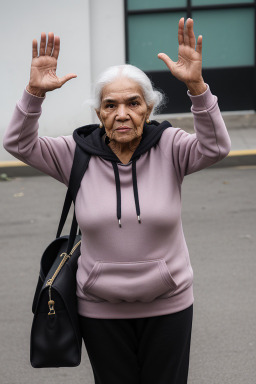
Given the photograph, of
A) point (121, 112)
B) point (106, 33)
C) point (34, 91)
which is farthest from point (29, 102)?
point (106, 33)

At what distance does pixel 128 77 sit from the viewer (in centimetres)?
291

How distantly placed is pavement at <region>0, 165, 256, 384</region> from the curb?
0.15m

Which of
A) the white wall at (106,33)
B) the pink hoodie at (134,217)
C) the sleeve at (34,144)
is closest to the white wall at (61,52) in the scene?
the white wall at (106,33)

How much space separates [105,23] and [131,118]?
30.8ft

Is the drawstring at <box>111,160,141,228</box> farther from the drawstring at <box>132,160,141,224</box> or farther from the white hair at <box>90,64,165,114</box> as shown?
the white hair at <box>90,64,165,114</box>

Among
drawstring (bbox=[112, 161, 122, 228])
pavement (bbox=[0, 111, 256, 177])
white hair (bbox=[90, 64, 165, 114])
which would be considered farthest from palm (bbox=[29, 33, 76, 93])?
pavement (bbox=[0, 111, 256, 177])

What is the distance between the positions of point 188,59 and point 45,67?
53 centimetres

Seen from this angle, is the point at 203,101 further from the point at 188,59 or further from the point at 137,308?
the point at 137,308

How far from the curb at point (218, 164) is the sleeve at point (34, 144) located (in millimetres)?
7492

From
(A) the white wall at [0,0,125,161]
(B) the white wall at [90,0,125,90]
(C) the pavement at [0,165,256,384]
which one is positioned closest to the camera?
(C) the pavement at [0,165,256,384]

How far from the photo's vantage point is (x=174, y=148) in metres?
2.92

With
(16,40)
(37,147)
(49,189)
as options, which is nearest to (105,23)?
(16,40)

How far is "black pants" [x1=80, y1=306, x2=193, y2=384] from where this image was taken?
301cm

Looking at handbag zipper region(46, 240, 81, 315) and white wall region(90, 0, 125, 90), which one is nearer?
handbag zipper region(46, 240, 81, 315)
